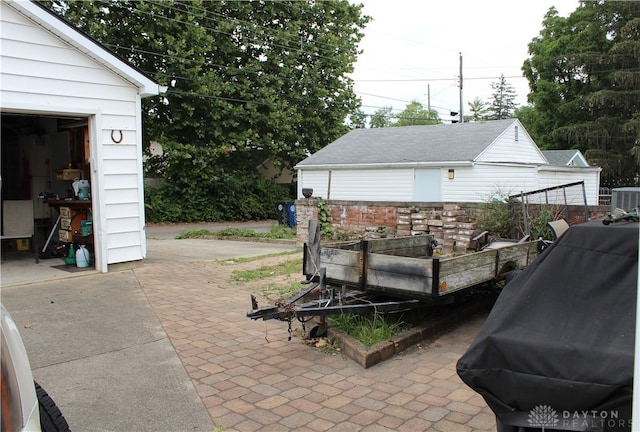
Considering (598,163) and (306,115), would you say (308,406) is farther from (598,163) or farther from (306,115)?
(598,163)

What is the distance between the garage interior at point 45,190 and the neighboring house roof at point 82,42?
47.9 inches

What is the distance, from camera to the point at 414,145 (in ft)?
72.4

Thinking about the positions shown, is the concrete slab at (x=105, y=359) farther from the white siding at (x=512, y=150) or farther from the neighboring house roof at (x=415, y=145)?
the white siding at (x=512, y=150)

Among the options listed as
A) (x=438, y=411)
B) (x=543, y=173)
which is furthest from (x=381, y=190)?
(x=438, y=411)

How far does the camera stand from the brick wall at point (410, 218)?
348 inches

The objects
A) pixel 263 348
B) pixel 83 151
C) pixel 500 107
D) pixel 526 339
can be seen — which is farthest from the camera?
pixel 500 107

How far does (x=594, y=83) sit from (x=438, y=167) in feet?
55.5

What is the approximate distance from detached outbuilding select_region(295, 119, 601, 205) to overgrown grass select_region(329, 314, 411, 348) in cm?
1448

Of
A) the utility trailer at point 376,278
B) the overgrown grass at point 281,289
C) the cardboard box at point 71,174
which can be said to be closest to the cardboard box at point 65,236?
the cardboard box at point 71,174

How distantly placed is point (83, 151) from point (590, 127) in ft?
96.5

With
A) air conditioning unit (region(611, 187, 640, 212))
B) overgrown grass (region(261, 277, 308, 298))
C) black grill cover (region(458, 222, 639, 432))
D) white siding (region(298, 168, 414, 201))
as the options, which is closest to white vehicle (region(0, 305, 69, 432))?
black grill cover (region(458, 222, 639, 432))

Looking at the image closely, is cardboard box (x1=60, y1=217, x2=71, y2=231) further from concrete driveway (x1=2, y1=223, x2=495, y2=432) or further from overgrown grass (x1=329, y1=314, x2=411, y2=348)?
overgrown grass (x1=329, y1=314, x2=411, y2=348)

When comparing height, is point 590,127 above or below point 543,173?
above

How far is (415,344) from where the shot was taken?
4.85 meters
